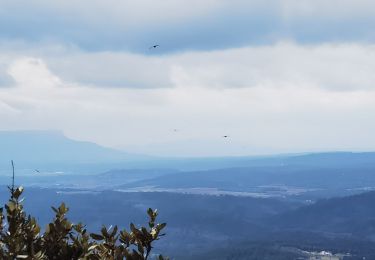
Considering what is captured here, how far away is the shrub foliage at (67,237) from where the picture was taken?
12.4 metres

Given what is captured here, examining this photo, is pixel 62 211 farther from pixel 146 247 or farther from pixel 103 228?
pixel 146 247

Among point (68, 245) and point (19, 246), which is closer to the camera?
point (19, 246)

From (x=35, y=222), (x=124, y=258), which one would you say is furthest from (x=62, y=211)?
(x=124, y=258)

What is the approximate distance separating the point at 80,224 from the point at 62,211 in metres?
0.93

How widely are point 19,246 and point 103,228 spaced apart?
257cm

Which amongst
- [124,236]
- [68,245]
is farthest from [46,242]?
[124,236]

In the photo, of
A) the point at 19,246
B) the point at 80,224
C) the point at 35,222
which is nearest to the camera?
the point at 19,246

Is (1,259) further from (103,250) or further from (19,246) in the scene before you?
(103,250)

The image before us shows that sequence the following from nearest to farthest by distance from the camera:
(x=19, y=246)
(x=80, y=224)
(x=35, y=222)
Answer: (x=19, y=246) → (x=35, y=222) → (x=80, y=224)

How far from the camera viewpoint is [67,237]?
13219mm

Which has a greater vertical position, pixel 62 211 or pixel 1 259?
pixel 62 211

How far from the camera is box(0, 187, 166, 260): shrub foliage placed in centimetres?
1238

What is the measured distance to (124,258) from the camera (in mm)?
12805

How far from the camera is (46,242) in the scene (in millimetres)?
12891
